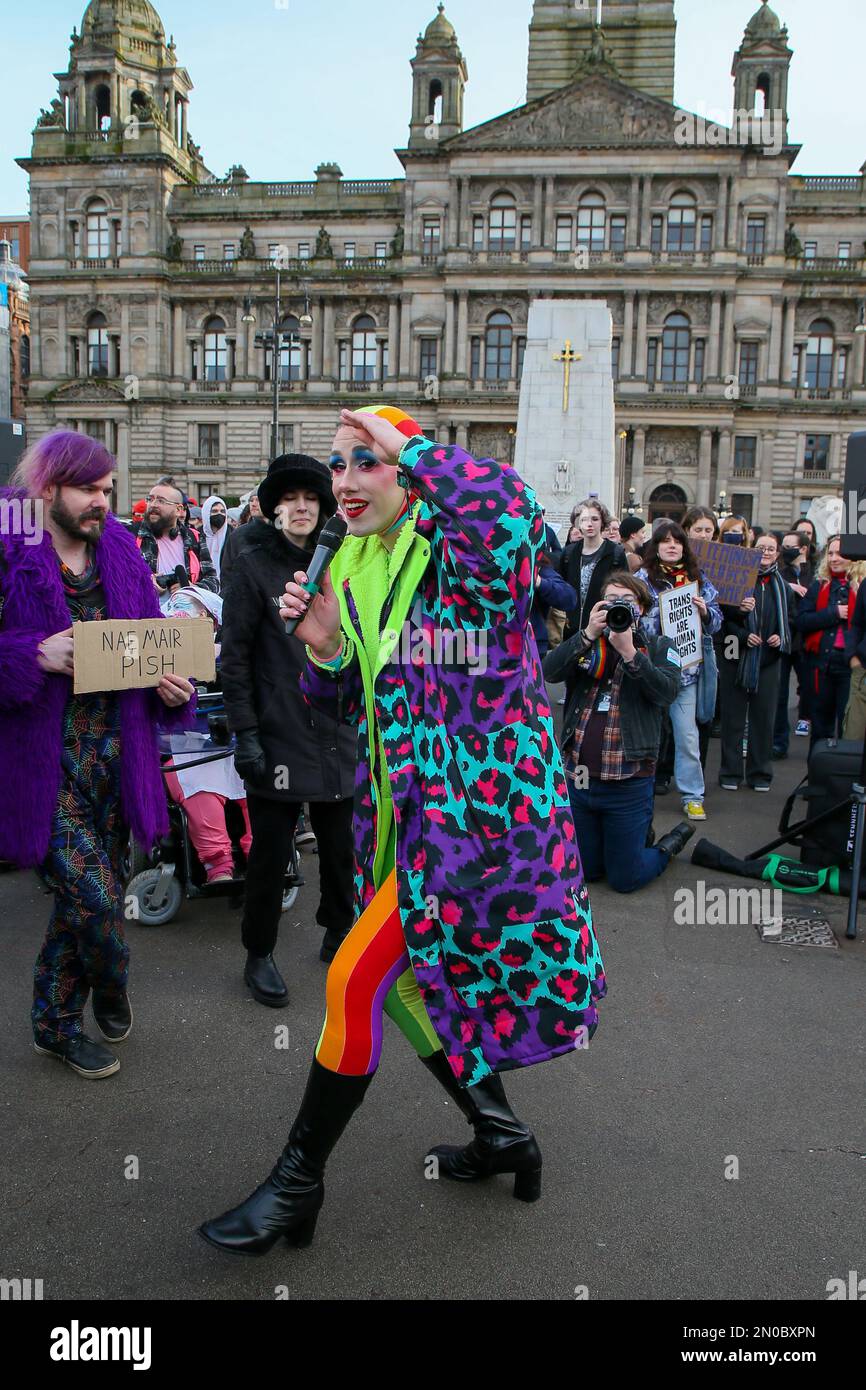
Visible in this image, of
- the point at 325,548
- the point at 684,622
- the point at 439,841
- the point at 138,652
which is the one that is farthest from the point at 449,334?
the point at 439,841

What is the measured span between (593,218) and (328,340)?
48.2 feet

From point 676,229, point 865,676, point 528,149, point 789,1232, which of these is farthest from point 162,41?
point 789,1232

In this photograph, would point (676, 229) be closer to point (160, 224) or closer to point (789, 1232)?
point (160, 224)

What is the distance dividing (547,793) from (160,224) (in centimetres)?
6090

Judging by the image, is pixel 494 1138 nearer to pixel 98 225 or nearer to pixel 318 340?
pixel 318 340

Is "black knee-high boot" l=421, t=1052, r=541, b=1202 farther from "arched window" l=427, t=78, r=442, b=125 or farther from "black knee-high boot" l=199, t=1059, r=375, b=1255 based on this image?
"arched window" l=427, t=78, r=442, b=125

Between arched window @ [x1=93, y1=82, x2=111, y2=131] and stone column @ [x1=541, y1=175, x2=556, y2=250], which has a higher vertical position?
arched window @ [x1=93, y1=82, x2=111, y2=131]

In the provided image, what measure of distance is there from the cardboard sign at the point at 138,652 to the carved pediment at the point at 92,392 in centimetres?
5619

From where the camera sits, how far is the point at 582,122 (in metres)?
51.2

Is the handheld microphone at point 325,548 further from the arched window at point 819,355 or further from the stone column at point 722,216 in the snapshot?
the arched window at point 819,355

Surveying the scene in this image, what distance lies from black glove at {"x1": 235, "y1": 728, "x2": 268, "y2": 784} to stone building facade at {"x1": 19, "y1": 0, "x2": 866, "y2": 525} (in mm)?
48272

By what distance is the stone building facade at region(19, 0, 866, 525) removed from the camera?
50.7 metres

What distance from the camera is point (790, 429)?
50938 mm

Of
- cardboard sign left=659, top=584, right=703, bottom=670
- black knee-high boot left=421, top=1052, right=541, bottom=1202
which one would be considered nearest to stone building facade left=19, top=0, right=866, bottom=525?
cardboard sign left=659, top=584, right=703, bottom=670
